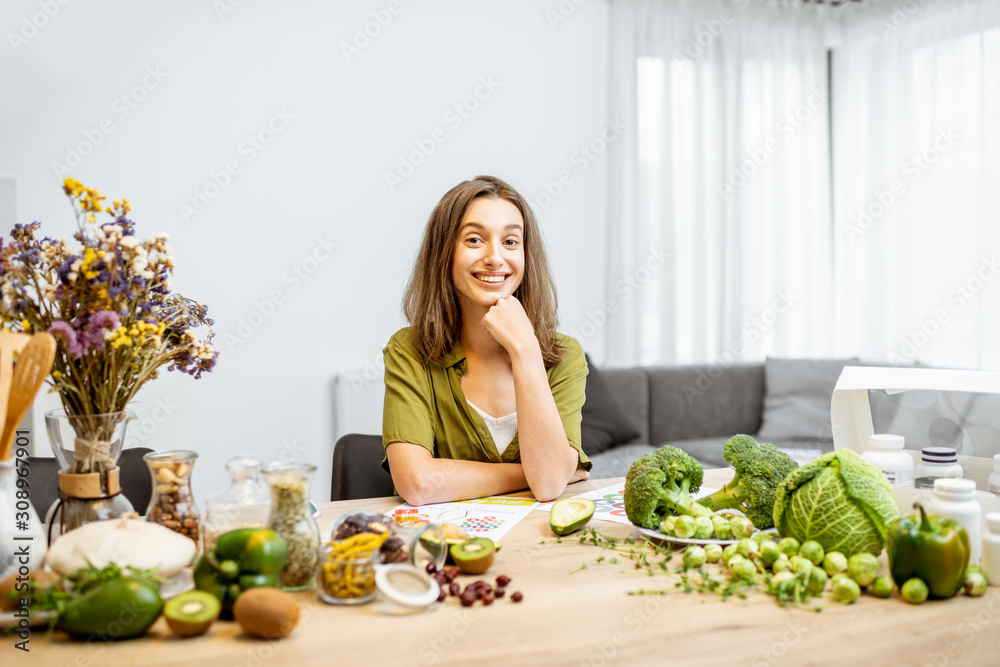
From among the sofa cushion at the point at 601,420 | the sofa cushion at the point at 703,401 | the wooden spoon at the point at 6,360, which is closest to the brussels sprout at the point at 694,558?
the wooden spoon at the point at 6,360

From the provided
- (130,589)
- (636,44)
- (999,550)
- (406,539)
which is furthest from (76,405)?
(636,44)

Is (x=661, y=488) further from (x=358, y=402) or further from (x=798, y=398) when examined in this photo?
(x=798, y=398)

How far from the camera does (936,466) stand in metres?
1.29

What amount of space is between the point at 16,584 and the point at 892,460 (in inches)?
50.3

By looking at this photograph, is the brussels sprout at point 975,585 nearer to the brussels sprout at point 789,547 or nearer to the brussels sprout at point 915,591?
the brussels sprout at point 915,591

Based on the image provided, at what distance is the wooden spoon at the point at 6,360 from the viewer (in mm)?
990

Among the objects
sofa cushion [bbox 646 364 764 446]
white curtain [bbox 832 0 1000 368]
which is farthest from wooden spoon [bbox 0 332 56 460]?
white curtain [bbox 832 0 1000 368]

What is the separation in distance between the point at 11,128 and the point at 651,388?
10.3 feet

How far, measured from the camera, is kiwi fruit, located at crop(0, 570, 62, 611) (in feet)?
3.06

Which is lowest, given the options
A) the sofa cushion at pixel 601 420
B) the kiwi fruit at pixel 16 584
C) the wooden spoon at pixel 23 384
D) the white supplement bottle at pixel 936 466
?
the sofa cushion at pixel 601 420

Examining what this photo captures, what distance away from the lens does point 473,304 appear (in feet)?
6.30

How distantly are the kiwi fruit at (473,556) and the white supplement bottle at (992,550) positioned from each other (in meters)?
0.68

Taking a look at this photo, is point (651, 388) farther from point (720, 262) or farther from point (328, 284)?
point (328, 284)

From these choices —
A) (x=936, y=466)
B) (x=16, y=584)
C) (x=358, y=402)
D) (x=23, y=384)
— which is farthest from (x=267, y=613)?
(x=358, y=402)
